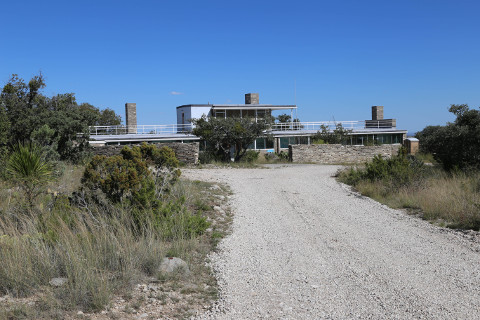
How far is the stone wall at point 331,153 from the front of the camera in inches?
1228

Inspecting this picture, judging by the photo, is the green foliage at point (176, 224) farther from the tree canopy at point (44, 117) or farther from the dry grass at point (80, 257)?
the tree canopy at point (44, 117)

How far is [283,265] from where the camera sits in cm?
634

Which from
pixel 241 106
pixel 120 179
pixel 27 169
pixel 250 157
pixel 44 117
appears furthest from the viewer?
pixel 241 106

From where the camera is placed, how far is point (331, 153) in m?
32.1

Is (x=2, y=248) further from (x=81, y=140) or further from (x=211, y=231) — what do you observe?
(x=81, y=140)

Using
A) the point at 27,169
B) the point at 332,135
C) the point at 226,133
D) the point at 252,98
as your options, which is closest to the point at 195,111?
the point at 252,98

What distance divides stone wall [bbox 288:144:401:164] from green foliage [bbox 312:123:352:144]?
3925 mm

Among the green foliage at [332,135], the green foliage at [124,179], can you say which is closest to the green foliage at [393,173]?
the green foliage at [124,179]

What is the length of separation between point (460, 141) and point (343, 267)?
12.5 meters

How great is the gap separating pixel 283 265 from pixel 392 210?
17.6 ft

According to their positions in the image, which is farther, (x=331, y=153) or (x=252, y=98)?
(x=252, y=98)

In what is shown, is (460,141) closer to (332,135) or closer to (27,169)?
(27,169)

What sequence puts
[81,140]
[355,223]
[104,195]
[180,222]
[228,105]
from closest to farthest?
1. [180,222]
2. [104,195]
3. [355,223]
4. [81,140]
5. [228,105]

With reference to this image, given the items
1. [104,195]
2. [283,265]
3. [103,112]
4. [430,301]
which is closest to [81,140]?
[104,195]
